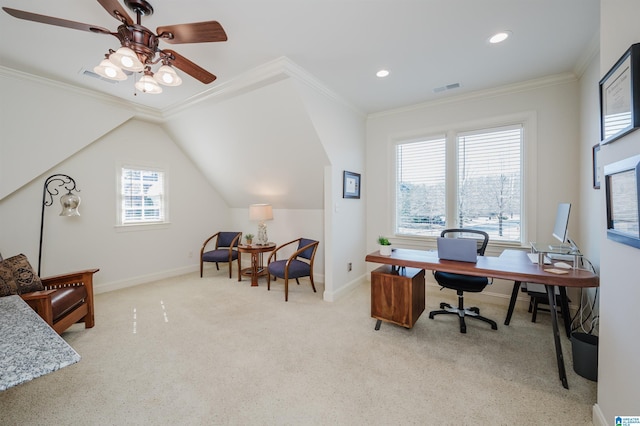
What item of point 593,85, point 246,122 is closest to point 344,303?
point 246,122

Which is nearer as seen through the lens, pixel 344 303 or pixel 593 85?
pixel 593 85

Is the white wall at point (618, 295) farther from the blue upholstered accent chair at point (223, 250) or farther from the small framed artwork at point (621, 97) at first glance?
the blue upholstered accent chair at point (223, 250)

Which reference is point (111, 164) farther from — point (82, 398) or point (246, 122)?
point (82, 398)

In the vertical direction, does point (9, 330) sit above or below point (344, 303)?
above

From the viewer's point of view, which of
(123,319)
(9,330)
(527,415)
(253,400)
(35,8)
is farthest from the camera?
(123,319)

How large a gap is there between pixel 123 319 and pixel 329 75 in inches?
145

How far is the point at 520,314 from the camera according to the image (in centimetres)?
307

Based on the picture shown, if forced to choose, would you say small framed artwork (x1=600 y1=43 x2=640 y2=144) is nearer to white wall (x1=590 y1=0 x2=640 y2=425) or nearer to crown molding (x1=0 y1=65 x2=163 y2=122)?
white wall (x1=590 y1=0 x2=640 y2=425)

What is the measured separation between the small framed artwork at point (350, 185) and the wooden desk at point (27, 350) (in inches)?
125

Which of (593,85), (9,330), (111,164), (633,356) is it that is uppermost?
(593,85)

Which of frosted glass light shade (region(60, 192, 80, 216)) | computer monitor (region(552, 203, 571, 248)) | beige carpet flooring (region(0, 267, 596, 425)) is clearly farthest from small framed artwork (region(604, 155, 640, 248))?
frosted glass light shade (region(60, 192, 80, 216))

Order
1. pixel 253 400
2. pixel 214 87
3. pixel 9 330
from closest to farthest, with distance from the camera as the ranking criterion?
1. pixel 9 330
2. pixel 253 400
3. pixel 214 87

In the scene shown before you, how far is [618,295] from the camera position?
4.51 feet

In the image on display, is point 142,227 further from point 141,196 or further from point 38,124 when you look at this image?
point 38,124
